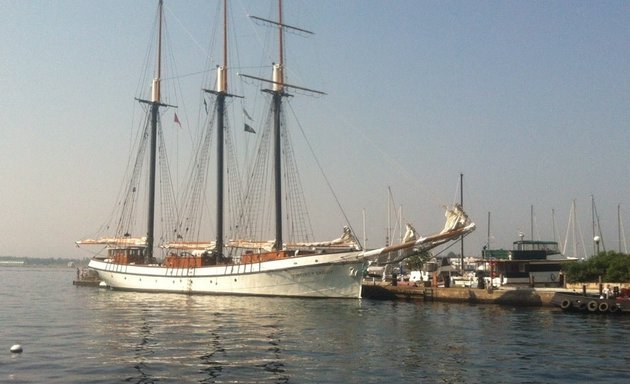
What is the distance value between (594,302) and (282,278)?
85.1 ft

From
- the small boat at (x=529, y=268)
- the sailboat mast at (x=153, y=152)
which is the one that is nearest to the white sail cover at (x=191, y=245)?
the sailboat mast at (x=153, y=152)

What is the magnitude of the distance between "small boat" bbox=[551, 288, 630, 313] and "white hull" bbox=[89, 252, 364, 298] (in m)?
16.7

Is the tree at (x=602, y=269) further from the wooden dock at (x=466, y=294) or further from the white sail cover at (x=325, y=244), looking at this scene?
the white sail cover at (x=325, y=244)

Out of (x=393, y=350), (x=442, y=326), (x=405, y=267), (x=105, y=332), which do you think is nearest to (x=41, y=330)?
(x=105, y=332)

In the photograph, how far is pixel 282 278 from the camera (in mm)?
59906

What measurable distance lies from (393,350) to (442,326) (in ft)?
34.6

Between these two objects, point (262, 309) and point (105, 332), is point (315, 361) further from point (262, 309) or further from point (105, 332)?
point (262, 309)

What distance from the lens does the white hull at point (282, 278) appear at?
58281 mm

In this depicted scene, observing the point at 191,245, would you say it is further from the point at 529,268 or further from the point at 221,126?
the point at 529,268

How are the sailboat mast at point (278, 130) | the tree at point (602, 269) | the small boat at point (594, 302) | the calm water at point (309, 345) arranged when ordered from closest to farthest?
1. the calm water at point (309, 345)
2. the small boat at point (594, 302)
3. the tree at point (602, 269)
4. the sailboat mast at point (278, 130)

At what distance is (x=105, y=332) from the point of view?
35.1 m

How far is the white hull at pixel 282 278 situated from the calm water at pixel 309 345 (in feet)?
25.8

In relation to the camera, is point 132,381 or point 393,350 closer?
point 132,381

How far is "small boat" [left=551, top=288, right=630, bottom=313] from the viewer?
4772cm
